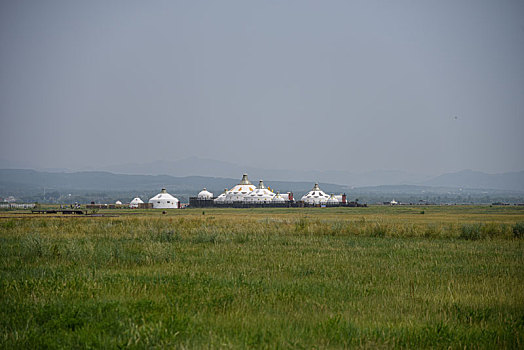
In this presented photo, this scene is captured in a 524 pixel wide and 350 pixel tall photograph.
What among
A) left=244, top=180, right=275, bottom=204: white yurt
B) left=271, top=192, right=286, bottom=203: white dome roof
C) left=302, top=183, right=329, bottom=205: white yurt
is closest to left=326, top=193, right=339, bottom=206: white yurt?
left=302, top=183, right=329, bottom=205: white yurt

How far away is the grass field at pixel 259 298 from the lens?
25.1ft

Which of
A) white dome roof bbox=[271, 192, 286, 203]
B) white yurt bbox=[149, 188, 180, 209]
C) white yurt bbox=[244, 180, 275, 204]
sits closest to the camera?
white yurt bbox=[244, 180, 275, 204]

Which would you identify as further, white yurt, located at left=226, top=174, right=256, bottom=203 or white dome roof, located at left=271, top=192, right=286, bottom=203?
white yurt, located at left=226, top=174, right=256, bottom=203

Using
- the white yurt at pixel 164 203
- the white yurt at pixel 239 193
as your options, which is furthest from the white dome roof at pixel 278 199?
the white yurt at pixel 164 203

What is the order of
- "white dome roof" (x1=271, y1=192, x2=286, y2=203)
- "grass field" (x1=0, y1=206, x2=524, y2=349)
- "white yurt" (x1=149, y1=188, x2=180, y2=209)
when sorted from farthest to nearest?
"white yurt" (x1=149, y1=188, x2=180, y2=209)
"white dome roof" (x1=271, y1=192, x2=286, y2=203)
"grass field" (x1=0, y1=206, x2=524, y2=349)

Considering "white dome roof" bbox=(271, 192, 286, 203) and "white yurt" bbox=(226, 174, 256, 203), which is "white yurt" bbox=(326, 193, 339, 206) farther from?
"white yurt" bbox=(226, 174, 256, 203)

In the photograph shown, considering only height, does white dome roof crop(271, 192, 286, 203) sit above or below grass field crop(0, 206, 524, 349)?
above

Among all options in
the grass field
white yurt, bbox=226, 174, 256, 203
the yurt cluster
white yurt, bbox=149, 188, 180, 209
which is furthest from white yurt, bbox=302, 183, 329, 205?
the grass field

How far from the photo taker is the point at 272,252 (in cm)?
1798

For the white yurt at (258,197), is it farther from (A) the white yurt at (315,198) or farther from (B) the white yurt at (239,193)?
(A) the white yurt at (315,198)

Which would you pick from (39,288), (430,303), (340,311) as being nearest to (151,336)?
(340,311)

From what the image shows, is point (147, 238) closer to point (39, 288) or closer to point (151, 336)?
point (39, 288)

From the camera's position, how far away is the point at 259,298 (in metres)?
10.2

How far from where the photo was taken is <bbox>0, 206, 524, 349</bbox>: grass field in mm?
7660
